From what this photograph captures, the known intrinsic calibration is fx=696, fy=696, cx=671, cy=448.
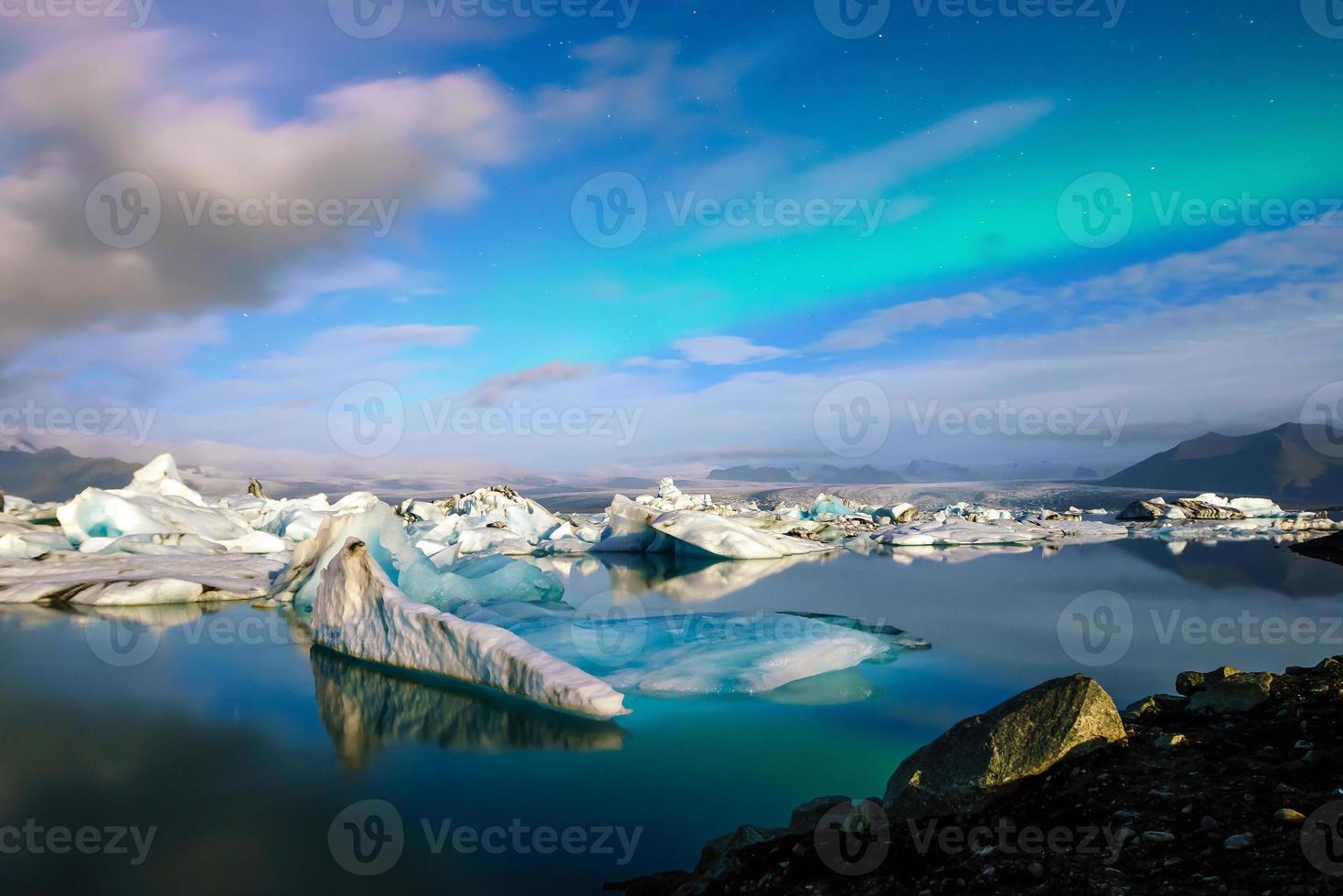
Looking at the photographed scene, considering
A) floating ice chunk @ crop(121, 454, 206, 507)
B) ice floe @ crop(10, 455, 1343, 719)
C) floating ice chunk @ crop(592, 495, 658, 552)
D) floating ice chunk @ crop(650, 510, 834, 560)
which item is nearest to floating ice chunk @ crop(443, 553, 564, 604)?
ice floe @ crop(10, 455, 1343, 719)

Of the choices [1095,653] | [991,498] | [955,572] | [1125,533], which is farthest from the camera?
[991,498]

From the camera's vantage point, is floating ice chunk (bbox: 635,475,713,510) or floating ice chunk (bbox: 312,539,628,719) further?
floating ice chunk (bbox: 635,475,713,510)

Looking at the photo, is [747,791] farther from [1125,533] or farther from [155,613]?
[1125,533]

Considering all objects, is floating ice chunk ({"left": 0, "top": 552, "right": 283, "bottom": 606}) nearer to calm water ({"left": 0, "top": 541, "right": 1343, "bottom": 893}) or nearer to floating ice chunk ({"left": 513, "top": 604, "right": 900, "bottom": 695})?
calm water ({"left": 0, "top": 541, "right": 1343, "bottom": 893})

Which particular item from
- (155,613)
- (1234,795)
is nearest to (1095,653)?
(1234,795)

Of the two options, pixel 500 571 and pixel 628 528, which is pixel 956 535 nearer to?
pixel 628 528

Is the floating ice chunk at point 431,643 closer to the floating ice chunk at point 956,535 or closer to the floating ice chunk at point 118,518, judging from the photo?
the floating ice chunk at point 118,518

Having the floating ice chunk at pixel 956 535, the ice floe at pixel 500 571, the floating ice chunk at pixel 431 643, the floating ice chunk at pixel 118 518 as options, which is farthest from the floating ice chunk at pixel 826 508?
the floating ice chunk at pixel 431 643
